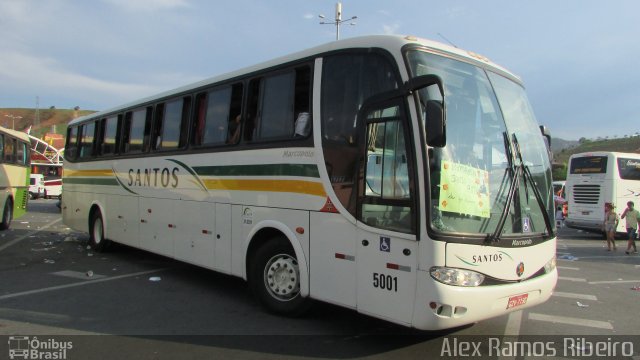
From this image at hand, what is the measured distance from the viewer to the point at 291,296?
6172 mm

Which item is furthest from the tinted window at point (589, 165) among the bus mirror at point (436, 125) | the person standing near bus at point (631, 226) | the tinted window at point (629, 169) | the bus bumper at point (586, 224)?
the bus mirror at point (436, 125)

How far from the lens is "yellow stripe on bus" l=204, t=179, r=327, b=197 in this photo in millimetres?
5758

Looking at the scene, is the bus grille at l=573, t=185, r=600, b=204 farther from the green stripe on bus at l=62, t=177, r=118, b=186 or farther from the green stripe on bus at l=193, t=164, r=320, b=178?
the green stripe on bus at l=62, t=177, r=118, b=186

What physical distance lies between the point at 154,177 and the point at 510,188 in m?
6.63

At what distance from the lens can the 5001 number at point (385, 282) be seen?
15.7ft

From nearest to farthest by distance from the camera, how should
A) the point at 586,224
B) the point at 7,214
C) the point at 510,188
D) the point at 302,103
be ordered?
the point at 510,188 < the point at 302,103 < the point at 7,214 < the point at 586,224

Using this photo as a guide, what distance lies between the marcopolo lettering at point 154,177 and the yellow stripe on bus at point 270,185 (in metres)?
1.18

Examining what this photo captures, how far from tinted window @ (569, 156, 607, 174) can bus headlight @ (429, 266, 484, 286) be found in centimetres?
1782

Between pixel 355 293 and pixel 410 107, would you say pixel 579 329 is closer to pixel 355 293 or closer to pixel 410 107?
pixel 355 293

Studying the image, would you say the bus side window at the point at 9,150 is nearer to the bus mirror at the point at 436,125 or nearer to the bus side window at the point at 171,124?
the bus side window at the point at 171,124

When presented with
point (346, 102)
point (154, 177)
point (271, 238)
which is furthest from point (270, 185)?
point (154, 177)

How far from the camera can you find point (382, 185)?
4.99 m

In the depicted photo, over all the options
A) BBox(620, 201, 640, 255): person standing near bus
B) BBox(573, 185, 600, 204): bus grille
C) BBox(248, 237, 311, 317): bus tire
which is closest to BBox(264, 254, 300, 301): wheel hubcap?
BBox(248, 237, 311, 317): bus tire

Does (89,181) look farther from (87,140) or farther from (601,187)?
(601,187)
